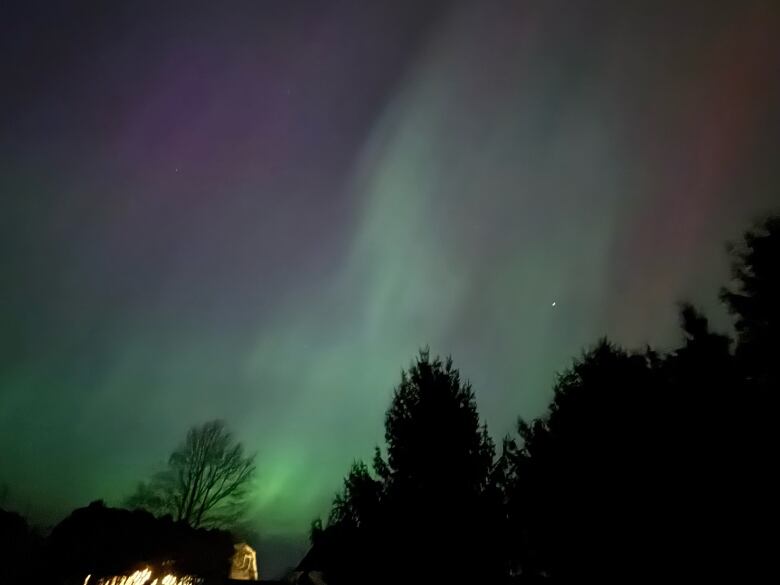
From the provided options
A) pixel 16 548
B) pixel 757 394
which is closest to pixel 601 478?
pixel 757 394

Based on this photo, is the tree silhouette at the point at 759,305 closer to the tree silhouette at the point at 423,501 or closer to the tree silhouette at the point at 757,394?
the tree silhouette at the point at 757,394

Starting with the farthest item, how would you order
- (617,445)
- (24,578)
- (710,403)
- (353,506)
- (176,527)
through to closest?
(176,527), (24,578), (353,506), (617,445), (710,403)

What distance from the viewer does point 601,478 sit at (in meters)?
14.1

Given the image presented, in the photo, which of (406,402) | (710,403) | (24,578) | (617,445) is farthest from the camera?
(24,578)

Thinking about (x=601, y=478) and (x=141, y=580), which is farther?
(x=141, y=580)

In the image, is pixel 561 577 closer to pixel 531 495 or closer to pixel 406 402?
pixel 531 495

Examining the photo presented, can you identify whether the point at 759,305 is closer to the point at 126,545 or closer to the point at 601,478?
the point at 601,478


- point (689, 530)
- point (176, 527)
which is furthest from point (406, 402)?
point (176, 527)

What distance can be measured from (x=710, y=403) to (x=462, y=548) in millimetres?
8726

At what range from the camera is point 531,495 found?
16.9 m

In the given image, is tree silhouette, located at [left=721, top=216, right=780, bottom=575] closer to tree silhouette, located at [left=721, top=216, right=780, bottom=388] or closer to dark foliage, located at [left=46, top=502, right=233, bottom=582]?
tree silhouette, located at [left=721, top=216, right=780, bottom=388]

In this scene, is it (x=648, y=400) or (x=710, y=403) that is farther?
(x=648, y=400)

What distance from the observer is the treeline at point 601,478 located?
11828mm

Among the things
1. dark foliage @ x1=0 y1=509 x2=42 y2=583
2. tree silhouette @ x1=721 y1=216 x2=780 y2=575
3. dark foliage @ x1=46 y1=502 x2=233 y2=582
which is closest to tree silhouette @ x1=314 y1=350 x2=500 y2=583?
tree silhouette @ x1=721 y1=216 x2=780 y2=575
